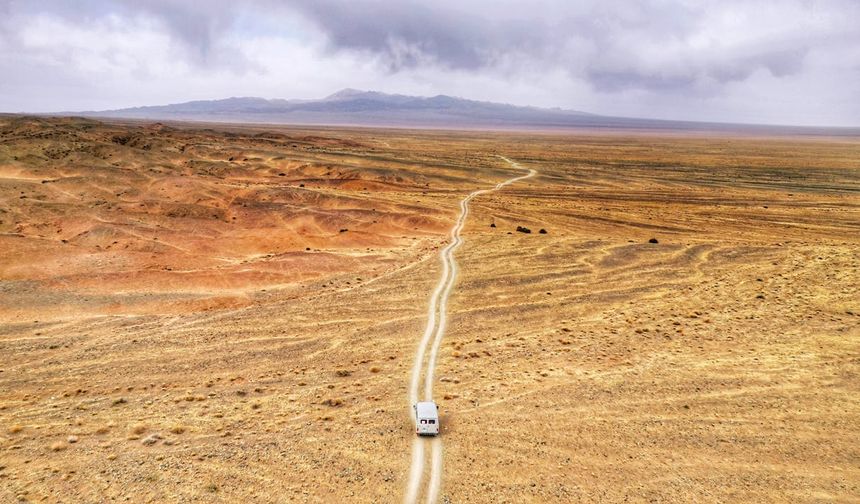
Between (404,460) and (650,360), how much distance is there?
37.4ft

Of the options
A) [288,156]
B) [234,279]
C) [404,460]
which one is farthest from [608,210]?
[288,156]

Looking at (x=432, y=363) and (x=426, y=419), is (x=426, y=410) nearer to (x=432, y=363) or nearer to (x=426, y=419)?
(x=426, y=419)

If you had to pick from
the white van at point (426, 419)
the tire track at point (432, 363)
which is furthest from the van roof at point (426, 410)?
the tire track at point (432, 363)

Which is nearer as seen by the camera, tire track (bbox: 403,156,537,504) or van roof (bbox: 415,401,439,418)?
tire track (bbox: 403,156,537,504)

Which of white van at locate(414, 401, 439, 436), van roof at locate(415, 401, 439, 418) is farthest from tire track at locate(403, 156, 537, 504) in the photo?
van roof at locate(415, 401, 439, 418)

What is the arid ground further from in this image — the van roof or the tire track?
the van roof

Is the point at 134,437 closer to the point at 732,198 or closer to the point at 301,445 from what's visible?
the point at 301,445

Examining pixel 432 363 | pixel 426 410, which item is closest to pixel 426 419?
pixel 426 410

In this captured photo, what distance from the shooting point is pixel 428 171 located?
2985 inches

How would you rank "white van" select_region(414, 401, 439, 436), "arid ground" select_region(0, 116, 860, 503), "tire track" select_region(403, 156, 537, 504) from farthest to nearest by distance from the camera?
"white van" select_region(414, 401, 439, 436) → "arid ground" select_region(0, 116, 860, 503) → "tire track" select_region(403, 156, 537, 504)

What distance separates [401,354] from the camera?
772 inches

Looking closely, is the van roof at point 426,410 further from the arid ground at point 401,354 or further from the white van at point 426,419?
the arid ground at point 401,354

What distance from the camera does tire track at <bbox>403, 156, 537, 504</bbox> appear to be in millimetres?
12422

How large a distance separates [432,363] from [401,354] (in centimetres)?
152
